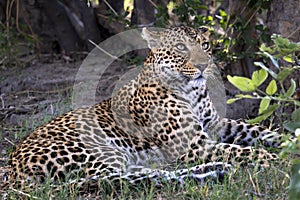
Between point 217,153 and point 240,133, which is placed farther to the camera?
point 240,133

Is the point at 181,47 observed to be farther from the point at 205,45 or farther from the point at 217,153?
the point at 217,153

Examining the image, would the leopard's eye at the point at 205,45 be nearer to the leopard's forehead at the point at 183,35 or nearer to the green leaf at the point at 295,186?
the leopard's forehead at the point at 183,35

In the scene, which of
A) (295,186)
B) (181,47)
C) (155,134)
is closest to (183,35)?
(181,47)

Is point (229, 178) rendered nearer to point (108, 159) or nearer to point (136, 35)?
point (108, 159)

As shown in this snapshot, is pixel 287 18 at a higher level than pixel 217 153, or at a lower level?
higher

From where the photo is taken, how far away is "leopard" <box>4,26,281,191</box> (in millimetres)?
5363

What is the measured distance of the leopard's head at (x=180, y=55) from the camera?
6.31m

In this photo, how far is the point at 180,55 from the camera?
252 inches

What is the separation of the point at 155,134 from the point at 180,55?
80cm

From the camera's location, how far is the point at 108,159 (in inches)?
219

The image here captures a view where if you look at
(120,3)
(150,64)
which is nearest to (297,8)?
(150,64)

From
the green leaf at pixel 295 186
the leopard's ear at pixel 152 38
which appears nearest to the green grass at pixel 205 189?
the green leaf at pixel 295 186

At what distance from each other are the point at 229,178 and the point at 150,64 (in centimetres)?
189

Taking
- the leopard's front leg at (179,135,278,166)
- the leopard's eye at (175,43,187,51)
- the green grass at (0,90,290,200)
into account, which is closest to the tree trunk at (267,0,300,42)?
the leopard's eye at (175,43,187,51)
